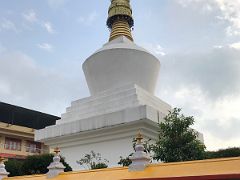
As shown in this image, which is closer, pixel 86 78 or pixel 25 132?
pixel 86 78

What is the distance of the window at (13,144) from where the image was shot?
32594mm

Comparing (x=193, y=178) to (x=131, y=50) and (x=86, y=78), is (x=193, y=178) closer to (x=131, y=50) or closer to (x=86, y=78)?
(x=131, y=50)

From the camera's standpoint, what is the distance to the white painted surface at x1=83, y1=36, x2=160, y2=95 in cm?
1677

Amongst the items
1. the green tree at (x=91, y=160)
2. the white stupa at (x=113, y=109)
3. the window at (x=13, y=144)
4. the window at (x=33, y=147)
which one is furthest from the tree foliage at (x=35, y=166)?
the window at (x=33, y=147)

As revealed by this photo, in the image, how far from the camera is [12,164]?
49.3 ft

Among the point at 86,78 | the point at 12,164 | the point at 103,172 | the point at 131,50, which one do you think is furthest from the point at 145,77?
the point at 103,172

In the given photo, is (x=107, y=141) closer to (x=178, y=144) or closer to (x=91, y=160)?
(x=91, y=160)

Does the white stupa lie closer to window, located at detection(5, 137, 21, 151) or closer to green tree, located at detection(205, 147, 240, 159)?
green tree, located at detection(205, 147, 240, 159)

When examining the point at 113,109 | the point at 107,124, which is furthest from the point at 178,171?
the point at 113,109

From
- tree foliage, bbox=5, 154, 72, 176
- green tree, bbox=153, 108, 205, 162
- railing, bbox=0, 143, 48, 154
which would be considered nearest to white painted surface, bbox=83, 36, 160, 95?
→ tree foliage, bbox=5, 154, 72, 176

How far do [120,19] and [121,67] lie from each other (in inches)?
200

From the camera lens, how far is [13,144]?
33.1m

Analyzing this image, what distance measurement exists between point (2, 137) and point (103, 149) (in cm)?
2043

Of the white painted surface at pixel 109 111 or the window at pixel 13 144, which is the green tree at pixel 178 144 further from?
the window at pixel 13 144
